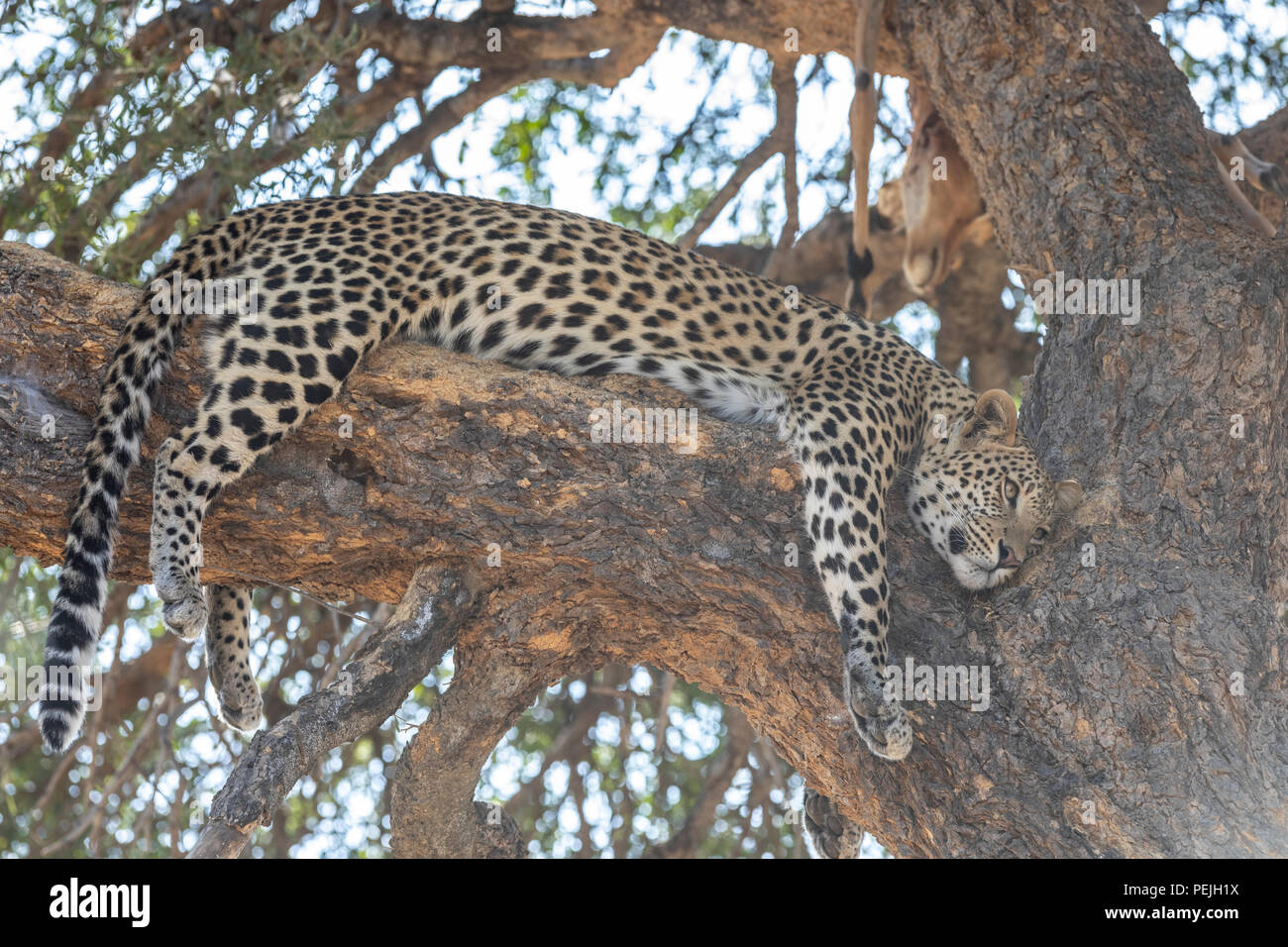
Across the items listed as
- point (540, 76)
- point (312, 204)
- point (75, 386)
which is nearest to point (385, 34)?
point (540, 76)

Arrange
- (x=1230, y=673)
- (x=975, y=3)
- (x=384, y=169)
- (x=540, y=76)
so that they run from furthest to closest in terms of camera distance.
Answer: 1. (x=540, y=76)
2. (x=384, y=169)
3. (x=975, y=3)
4. (x=1230, y=673)

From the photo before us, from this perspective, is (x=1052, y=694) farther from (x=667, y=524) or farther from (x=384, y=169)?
(x=384, y=169)

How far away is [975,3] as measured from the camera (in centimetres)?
627

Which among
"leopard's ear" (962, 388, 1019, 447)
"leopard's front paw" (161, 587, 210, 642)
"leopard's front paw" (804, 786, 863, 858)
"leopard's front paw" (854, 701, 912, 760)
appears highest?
"leopard's ear" (962, 388, 1019, 447)

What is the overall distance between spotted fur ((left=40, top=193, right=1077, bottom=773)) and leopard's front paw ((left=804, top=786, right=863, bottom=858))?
1.09m

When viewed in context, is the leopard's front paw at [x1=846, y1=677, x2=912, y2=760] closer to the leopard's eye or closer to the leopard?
the leopard

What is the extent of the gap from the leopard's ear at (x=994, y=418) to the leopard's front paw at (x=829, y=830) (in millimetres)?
1760

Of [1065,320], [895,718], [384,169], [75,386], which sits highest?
[384,169]

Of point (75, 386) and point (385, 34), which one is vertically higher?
point (385, 34)

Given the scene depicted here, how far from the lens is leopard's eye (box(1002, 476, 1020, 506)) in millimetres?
5457

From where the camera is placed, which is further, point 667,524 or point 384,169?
point 384,169

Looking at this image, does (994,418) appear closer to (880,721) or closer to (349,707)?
(880,721)

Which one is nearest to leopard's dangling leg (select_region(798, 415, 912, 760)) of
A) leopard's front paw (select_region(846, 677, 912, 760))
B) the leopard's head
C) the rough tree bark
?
leopard's front paw (select_region(846, 677, 912, 760))

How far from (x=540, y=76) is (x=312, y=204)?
10.7ft
